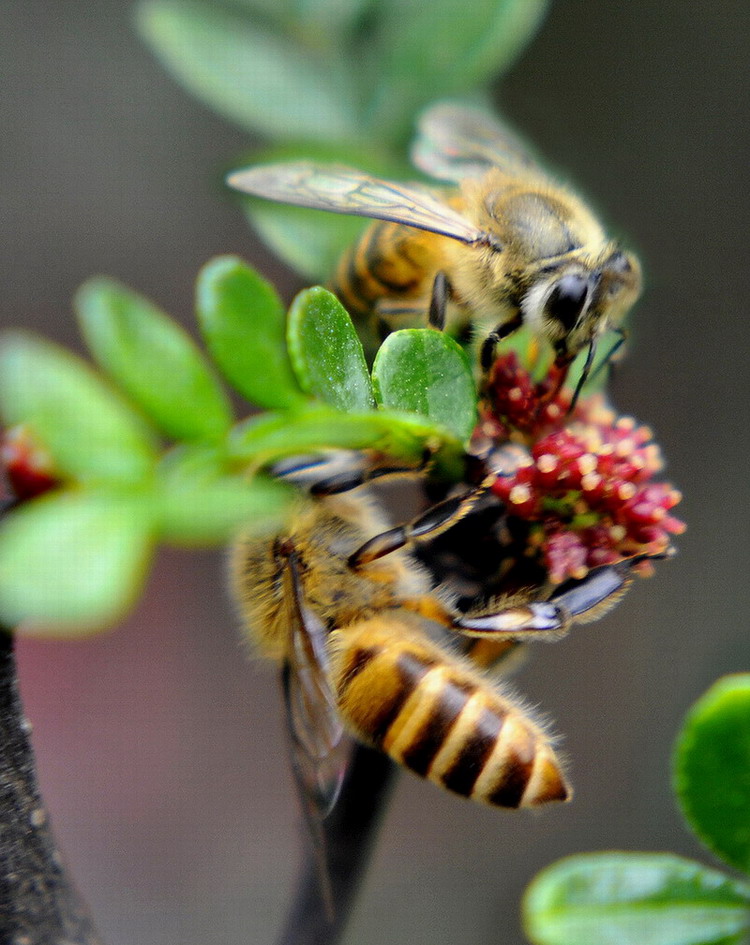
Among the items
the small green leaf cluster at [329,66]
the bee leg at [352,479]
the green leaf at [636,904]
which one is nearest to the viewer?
the green leaf at [636,904]

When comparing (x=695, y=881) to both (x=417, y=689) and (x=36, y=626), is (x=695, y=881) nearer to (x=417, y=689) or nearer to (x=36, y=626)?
(x=417, y=689)

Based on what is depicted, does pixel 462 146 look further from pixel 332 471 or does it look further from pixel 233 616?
pixel 233 616

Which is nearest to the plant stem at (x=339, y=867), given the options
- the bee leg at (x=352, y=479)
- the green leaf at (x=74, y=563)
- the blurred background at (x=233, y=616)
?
the bee leg at (x=352, y=479)

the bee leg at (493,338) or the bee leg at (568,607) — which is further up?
the bee leg at (493,338)

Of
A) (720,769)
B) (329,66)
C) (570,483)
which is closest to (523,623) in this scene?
(570,483)

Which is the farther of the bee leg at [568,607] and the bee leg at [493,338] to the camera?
the bee leg at [493,338]

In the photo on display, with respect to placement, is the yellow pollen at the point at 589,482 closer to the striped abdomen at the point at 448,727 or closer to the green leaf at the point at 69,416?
the striped abdomen at the point at 448,727
